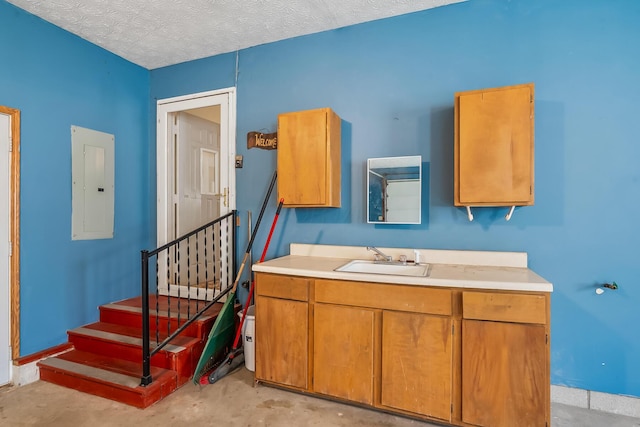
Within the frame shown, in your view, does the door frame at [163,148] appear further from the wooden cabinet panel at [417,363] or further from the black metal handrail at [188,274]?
the wooden cabinet panel at [417,363]

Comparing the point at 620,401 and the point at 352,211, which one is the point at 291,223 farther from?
the point at 620,401

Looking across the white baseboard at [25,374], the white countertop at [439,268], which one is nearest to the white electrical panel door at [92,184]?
the white baseboard at [25,374]

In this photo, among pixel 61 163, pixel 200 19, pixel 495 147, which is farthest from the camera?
pixel 61 163

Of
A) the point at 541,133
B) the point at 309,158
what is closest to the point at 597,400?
the point at 541,133

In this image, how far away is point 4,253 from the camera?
8.13 feet

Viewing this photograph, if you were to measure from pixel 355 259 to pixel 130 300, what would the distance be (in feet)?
7.77

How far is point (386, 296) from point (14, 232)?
273 centimetres

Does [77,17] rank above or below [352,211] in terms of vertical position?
above

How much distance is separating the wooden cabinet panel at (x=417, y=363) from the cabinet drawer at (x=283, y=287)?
21.6 inches

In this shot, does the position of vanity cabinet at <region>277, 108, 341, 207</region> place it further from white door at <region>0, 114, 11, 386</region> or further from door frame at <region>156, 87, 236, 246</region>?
white door at <region>0, 114, 11, 386</region>

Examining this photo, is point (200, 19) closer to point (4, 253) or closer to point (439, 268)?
point (4, 253)

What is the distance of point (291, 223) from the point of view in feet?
9.89

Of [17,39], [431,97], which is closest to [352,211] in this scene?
[431,97]

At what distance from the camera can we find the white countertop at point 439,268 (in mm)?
1839
